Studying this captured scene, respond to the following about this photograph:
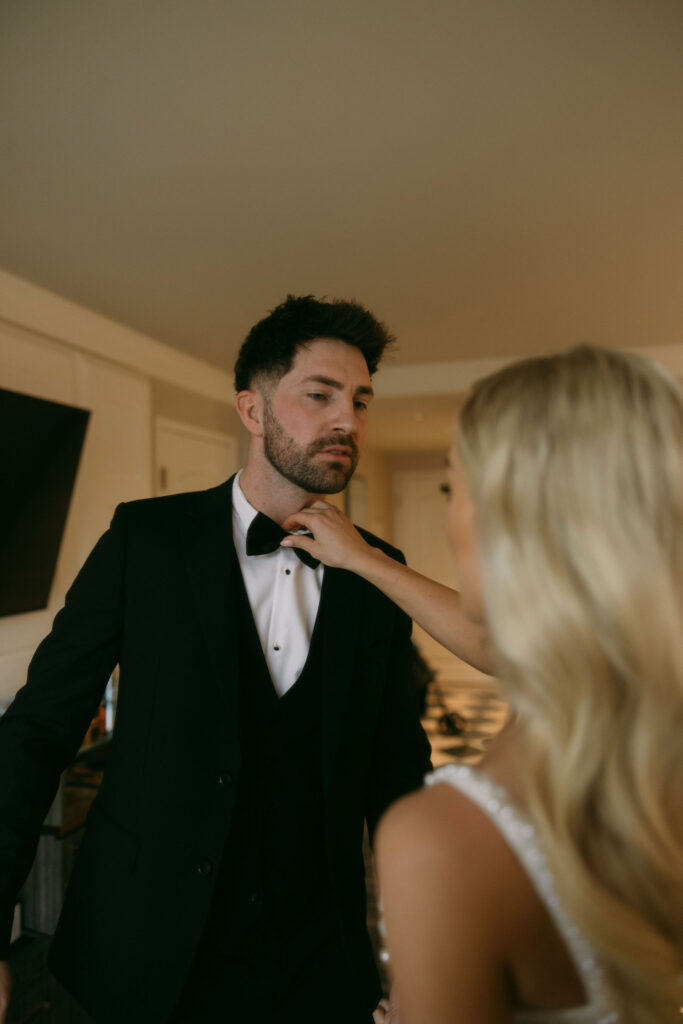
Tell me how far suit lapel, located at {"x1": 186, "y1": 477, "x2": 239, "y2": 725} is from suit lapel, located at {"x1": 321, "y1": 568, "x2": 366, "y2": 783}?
0.63 feet

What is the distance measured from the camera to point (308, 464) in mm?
1539

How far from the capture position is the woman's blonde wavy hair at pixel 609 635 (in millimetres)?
631

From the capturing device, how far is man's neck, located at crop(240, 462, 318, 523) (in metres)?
1.58

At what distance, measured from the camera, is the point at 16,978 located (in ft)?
9.05

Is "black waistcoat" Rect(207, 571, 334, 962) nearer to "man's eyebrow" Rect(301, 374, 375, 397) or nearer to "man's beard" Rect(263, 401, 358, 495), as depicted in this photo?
"man's beard" Rect(263, 401, 358, 495)

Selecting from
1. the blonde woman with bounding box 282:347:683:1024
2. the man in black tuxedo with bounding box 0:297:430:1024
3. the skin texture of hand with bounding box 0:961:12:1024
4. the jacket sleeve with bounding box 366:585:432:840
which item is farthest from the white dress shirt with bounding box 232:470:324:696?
the blonde woman with bounding box 282:347:683:1024

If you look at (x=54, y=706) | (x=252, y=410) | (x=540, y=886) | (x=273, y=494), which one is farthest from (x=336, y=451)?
(x=540, y=886)

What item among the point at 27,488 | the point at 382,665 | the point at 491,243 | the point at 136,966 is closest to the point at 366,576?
the point at 382,665

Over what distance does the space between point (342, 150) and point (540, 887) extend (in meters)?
2.21

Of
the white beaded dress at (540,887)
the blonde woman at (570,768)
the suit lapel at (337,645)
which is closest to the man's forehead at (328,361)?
the suit lapel at (337,645)

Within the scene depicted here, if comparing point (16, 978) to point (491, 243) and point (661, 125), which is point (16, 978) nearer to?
point (491, 243)

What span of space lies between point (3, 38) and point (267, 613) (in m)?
1.54

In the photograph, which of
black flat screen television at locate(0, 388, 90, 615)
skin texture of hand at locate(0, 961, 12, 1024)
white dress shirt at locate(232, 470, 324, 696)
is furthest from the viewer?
black flat screen television at locate(0, 388, 90, 615)

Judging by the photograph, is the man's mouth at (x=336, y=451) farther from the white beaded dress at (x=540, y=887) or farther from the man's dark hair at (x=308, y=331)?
the white beaded dress at (x=540, y=887)
